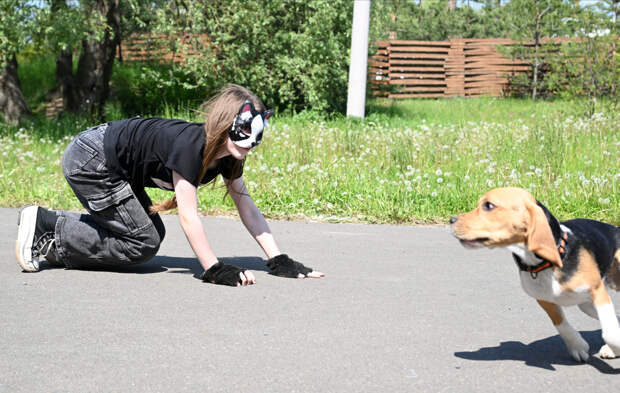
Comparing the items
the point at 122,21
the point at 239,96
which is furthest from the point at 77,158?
the point at 122,21

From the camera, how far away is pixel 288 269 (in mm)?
5086

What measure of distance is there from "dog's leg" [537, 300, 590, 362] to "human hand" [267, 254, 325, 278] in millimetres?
1998

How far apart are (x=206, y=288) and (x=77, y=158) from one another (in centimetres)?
131

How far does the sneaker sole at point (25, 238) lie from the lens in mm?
5060

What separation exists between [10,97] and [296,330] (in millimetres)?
12709

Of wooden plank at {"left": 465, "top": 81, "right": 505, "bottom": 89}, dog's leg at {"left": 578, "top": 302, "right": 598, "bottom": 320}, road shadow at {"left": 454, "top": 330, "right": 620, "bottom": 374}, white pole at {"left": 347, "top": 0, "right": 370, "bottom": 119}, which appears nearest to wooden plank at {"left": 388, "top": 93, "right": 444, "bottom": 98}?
wooden plank at {"left": 465, "top": 81, "right": 505, "bottom": 89}

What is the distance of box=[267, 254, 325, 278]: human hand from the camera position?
507cm

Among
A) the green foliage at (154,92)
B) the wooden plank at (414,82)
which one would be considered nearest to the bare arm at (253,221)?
the green foliage at (154,92)

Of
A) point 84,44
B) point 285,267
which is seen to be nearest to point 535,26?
point 84,44

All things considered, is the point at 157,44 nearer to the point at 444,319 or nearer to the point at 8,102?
the point at 8,102

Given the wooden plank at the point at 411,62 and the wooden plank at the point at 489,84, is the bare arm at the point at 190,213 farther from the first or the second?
the wooden plank at the point at 489,84

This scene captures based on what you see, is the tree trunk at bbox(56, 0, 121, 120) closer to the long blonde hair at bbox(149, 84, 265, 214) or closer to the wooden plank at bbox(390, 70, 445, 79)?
the long blonde hair at bbox(149, 84, 265, 214)

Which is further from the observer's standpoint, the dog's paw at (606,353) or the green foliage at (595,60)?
the green foliage at (595,60)

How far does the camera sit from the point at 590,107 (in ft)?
40.0
